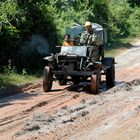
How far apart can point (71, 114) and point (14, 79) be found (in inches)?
235

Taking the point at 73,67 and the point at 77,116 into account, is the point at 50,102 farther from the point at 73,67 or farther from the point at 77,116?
the point at 77,116

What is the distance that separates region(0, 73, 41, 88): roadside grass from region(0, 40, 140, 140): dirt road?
0.48 m

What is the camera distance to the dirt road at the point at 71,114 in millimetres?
9234

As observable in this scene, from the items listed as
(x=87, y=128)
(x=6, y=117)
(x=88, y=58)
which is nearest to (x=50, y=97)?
(x=88, y=58)

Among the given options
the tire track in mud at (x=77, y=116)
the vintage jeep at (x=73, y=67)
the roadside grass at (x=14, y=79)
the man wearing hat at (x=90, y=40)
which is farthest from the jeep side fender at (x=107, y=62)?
the roadside grass at (x=14, y=79)

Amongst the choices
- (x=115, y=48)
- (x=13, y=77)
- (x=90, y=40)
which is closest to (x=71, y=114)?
(x=90, y=40)

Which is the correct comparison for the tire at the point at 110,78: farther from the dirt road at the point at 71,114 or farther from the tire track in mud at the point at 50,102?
the tire track in mud at the point at 50,102

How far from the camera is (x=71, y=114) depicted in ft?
37.0

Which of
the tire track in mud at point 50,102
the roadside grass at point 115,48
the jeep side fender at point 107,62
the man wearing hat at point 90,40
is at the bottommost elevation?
the roadside grass at point 115,48

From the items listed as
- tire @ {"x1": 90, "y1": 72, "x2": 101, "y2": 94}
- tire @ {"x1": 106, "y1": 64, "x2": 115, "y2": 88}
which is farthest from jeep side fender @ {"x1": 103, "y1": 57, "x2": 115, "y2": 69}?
tire @ {"x1": 90, "y1": 72, "x2": 101, "y2": 94}

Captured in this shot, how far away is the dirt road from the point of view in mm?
9234

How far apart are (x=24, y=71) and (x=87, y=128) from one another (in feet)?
29.2

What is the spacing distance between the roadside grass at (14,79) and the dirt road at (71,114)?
0.48 metres

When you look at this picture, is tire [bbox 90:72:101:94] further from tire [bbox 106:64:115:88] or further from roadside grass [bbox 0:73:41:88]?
roadside grass [bbox 0:73:41:88]
